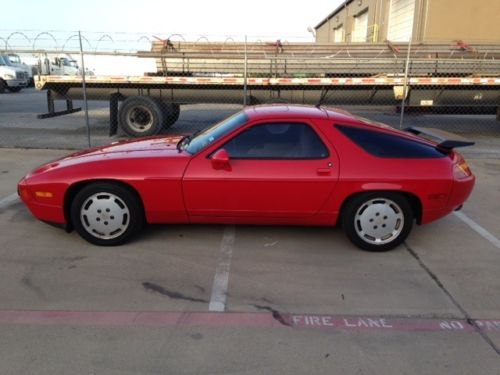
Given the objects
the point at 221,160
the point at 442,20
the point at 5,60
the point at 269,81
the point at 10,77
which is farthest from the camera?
the point at 5,60

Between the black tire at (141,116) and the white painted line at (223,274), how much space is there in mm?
6355

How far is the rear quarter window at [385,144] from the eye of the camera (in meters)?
4.20

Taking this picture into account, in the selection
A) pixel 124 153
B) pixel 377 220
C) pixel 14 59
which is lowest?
pixel 377 220

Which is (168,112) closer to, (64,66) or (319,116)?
(319,116)

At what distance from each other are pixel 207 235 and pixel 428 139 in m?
2.49

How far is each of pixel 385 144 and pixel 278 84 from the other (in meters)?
6.52

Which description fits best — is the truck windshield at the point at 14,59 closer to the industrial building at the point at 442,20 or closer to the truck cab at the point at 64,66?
the truck cab at the point at 64,66

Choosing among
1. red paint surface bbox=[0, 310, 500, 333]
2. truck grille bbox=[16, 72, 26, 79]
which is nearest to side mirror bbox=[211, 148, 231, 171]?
red paint surface bbox=[0, 310, 500, 333]

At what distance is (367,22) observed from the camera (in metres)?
27.4

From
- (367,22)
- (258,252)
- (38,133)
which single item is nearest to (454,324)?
(258,252)

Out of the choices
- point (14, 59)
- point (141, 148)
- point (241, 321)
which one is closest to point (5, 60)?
point (14, 59)

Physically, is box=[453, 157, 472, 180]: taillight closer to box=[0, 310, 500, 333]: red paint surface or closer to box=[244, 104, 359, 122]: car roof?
box=[244, 104, 359, 122]: car roof

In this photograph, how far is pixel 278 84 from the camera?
10406mm

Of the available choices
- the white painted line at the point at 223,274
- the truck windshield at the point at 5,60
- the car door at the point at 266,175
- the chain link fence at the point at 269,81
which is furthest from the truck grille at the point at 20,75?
the car door at the point at 266,175
